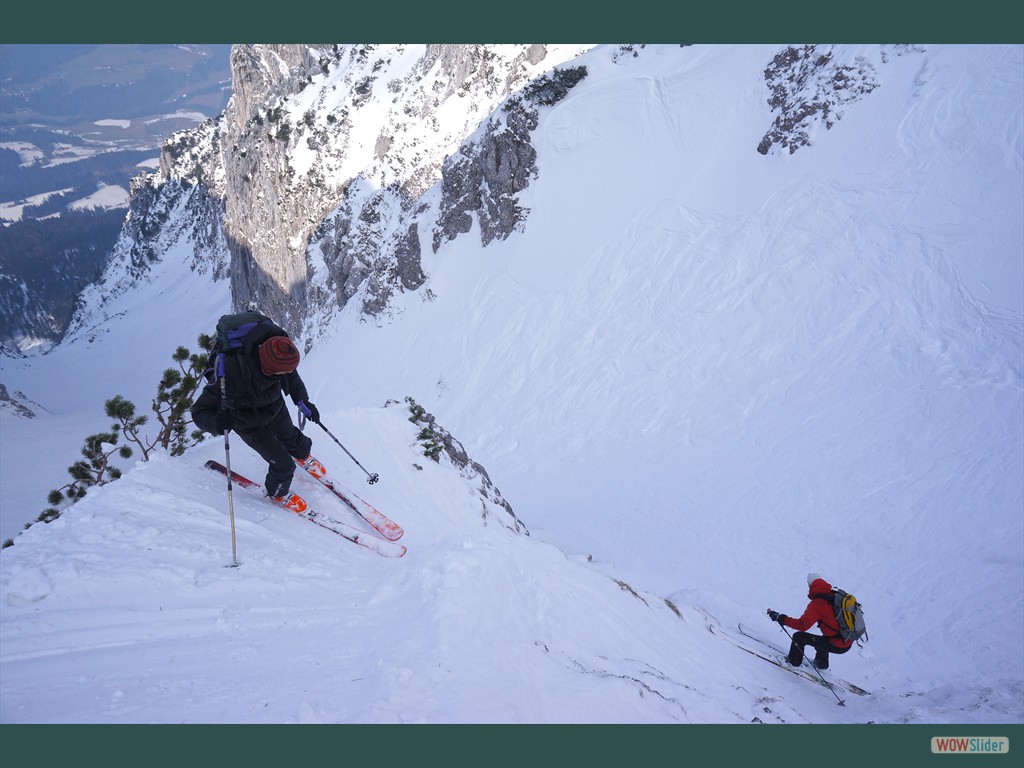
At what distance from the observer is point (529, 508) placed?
15648 millimetres

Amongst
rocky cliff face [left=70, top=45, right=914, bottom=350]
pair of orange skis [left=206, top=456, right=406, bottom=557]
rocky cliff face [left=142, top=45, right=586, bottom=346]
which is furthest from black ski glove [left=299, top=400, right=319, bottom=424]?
rocky cliff face [left=142, top=45, right=586, bottom=346]

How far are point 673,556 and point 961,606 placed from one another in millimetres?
4850

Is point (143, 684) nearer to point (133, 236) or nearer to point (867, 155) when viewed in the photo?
point (867, 155)

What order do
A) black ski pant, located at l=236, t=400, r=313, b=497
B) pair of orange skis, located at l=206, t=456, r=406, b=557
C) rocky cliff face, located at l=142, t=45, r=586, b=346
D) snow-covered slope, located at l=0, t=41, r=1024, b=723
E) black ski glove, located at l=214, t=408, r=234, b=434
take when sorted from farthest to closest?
1. rocky cliff face, located at l=142, t=45, r=586, b=346
2. pair of orange skis, located at l=206, t=456, r=406, b=557
3. black ski pant, located at l=236, t=400, r=313, b=497
4. black ski glove, located at l=214, t=408, r=234, b=434
5. snow-covered slope, located at l=0, t=41, r=1024, b=723

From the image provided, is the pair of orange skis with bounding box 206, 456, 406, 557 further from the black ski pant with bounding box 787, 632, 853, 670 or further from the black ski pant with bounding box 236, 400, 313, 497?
the black ski pant with bounding box 787, 632, 853, 670

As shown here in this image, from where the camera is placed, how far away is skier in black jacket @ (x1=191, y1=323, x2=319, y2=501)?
5578 mm

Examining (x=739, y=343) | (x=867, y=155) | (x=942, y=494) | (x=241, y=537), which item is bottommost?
(x=241, y=537)

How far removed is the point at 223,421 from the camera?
5652 mm

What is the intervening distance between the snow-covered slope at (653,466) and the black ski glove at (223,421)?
889 millimetres

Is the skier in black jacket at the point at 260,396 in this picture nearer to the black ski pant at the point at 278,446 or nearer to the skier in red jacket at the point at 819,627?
the black ski pant at the point at 278,446

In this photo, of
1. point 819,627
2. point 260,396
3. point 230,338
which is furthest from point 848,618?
point 230,338

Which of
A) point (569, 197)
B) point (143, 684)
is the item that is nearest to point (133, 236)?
point (569, 197)

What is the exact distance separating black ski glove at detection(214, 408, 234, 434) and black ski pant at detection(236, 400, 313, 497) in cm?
30

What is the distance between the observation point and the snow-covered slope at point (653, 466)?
13.5 feet
